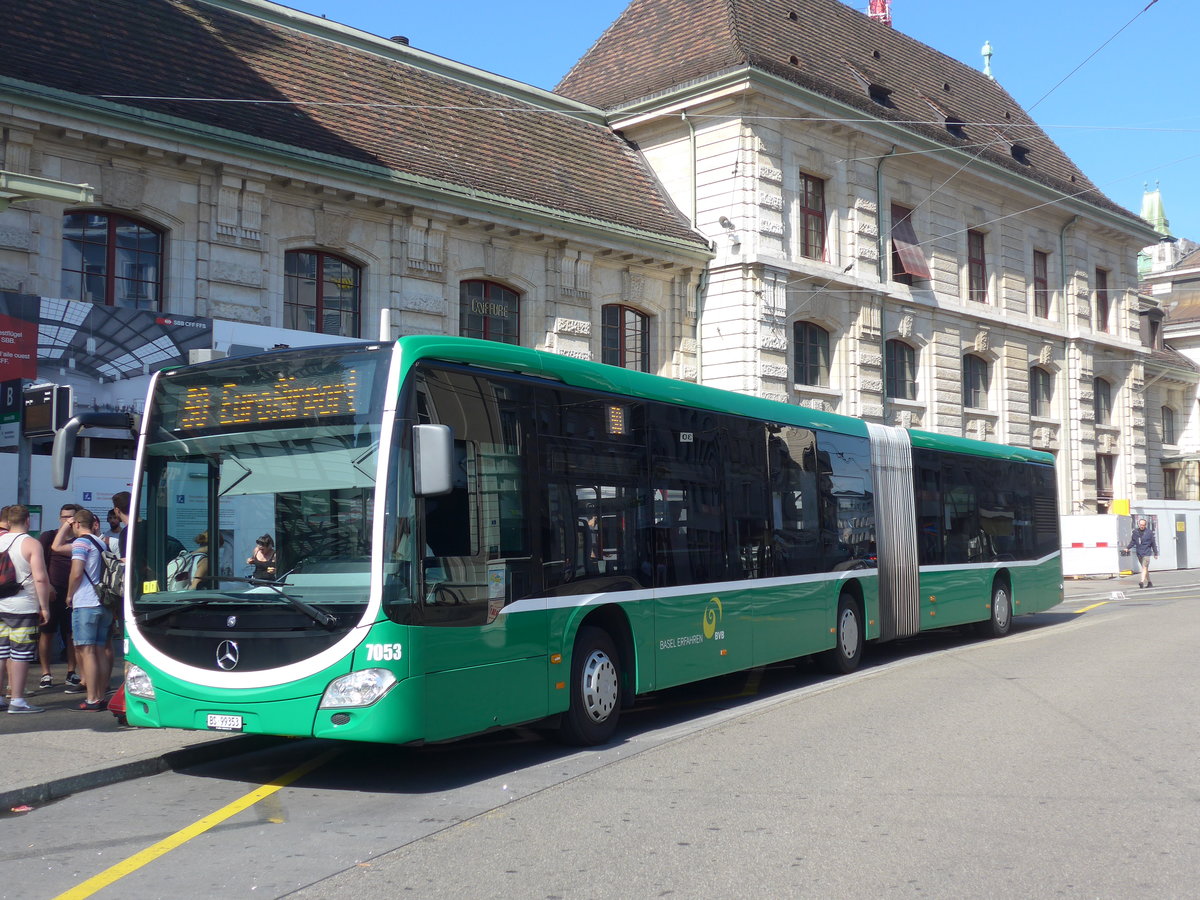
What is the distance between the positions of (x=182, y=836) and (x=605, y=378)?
4.75 metres

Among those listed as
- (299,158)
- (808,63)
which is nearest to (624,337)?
(299,158)

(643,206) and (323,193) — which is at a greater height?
(643,206)

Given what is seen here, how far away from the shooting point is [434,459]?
747 cm

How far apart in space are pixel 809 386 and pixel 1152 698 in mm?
17085

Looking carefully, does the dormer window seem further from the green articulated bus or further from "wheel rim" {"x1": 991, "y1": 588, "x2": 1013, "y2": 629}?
the green articulated bus

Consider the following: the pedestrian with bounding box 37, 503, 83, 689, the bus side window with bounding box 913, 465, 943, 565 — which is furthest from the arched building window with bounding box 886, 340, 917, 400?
the pedestrian with bounding box 37, 503, 83, 689

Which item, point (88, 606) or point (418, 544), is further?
point (88, 606)

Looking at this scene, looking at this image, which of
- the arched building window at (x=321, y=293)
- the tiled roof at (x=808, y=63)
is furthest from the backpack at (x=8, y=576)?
the tiled roof at (x=808, y=63)

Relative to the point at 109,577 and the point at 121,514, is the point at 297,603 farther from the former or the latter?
the point at 121,514

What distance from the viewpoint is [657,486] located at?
1040cm

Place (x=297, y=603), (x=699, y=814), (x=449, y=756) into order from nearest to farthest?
(x=699, y=814) < (x=297, y=603) < (x=449, y=756)

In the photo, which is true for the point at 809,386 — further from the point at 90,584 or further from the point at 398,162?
the point at 90,584

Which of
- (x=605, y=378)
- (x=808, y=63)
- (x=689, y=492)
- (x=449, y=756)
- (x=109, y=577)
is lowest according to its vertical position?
(x=449, y=756)

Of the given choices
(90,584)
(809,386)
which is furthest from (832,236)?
(90,584)
